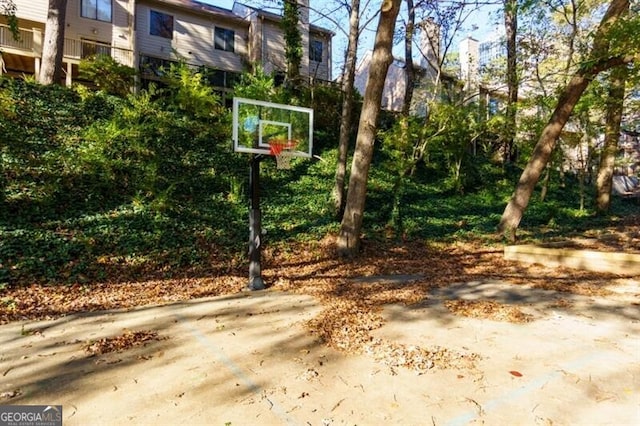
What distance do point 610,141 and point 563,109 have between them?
6.04 metres

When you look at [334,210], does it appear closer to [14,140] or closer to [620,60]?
[620,60]

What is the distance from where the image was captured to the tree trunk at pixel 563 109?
759 centimetres

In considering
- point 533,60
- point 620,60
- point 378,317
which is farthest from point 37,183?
point 533,60

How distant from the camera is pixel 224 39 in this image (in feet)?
61.3

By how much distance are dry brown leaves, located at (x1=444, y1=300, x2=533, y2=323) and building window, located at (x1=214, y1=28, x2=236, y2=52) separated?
1802 centimetres

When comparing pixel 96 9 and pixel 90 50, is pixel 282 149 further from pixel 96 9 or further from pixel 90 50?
pixel 96 9

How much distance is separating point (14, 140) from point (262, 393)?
8.97 m

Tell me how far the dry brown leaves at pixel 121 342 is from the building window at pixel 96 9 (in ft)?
56.1

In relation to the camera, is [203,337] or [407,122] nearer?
[203,337]

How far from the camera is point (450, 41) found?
12.1m

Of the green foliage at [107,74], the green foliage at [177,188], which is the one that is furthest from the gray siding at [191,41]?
the green foliage at [177,188]

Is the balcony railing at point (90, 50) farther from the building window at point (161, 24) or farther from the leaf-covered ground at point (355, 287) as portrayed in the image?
the leaf-covered ground at point (355, 287)

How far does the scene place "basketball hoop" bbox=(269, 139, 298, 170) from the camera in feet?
19.6

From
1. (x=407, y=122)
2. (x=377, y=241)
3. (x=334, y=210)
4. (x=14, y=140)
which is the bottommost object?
(x=377, y=241)
